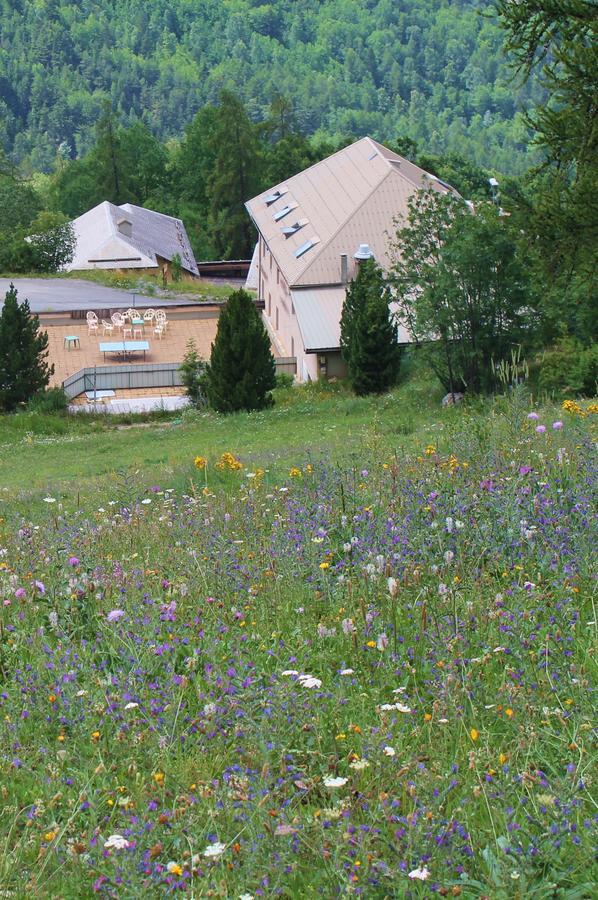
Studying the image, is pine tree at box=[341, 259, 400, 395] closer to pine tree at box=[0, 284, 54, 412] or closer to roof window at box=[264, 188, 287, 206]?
pine tree at box=[0, 284, 54, 412]

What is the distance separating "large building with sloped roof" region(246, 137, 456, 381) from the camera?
37594 millimetres

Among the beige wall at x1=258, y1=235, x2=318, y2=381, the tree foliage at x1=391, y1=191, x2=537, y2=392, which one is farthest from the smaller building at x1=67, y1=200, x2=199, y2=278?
the tree foliage at x1=391, y1=191, x2=537, y2=392

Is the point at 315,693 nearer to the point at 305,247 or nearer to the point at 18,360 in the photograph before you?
the point at 18,360

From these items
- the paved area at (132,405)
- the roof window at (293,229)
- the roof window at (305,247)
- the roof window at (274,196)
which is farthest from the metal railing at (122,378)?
the roof window at (274,196)

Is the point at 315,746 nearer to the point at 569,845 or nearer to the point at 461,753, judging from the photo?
the point at 461,753

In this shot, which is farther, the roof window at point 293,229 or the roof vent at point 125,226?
the roof vent at point 125,226

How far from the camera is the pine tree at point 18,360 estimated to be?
2894cm

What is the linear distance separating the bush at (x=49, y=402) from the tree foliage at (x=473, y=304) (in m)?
10.1

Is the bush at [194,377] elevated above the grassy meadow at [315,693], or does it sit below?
above

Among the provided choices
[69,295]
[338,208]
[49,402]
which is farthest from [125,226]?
[49,402]

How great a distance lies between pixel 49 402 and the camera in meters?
28.5

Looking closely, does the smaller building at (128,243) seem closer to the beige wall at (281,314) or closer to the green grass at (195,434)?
the beige wall at (281,314)

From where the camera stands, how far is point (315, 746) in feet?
11.9

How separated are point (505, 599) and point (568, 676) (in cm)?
104
